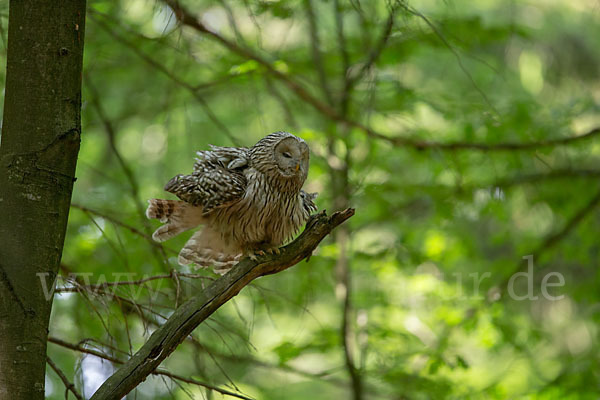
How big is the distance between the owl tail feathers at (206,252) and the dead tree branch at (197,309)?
2.56 feet

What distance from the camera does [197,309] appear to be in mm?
2150

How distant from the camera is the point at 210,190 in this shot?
2949mm

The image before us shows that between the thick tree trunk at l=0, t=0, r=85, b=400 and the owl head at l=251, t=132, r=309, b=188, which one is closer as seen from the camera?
the thick tree trunk at l=0, t=0, r=85, b=400

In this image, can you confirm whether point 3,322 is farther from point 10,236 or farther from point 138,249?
point 138,249

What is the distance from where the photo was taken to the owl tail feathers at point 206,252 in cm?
323

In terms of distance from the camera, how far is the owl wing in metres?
2.95

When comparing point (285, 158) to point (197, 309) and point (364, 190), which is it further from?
point (364, 190)

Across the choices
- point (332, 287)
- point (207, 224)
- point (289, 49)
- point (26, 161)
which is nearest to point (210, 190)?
point (207, 224)

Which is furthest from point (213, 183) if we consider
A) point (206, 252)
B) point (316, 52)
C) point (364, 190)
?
point (316, 52)

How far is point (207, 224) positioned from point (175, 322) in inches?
44.1

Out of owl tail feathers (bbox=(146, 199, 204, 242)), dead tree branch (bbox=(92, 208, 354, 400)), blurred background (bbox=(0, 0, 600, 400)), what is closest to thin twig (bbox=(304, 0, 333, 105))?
blurred background (bbox=(0, 0, 600, 400))

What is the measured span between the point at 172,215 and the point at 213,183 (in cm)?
37

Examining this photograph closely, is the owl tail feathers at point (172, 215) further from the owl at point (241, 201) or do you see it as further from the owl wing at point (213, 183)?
the owl wing at point (213, 183)

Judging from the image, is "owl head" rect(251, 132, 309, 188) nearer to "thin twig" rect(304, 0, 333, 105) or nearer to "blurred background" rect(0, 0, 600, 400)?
"blurred background" rect(0, 0, 600, 400)
